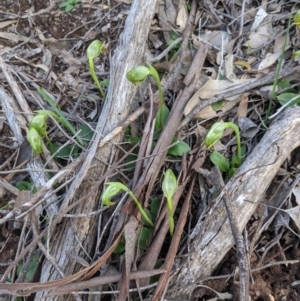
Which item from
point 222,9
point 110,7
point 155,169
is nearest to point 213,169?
point 155,169

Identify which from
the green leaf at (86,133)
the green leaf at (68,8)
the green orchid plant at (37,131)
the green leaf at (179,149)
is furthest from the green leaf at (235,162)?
the green leaf at (68,8)

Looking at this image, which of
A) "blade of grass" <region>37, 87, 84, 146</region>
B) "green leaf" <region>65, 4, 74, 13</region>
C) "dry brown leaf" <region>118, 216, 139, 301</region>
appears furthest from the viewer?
"green leaf" <region>65, 4, 74, 13</region>

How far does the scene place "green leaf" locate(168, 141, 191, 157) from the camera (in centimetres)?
139

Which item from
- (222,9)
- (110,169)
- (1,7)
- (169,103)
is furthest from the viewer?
(1,7)

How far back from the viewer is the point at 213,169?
1.35m

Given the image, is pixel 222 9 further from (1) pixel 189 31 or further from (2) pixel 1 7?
(2) pixel 1 7

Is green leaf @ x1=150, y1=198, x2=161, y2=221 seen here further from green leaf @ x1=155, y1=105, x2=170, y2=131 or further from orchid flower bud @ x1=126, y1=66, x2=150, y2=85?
orchid flower bud @ x1=126, y1=66, x2=150, y2=85

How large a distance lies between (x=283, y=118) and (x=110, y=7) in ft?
2.99

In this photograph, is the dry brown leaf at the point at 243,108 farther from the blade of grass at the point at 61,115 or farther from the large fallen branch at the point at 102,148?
the blade of grass at the point at 61,115

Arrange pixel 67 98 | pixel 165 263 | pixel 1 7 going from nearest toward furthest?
pixel 165 263, pixel 67 98, pixel 1 7

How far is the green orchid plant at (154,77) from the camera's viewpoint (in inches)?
51.6

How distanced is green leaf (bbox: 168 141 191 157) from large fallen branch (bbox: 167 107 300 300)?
0.18 meters

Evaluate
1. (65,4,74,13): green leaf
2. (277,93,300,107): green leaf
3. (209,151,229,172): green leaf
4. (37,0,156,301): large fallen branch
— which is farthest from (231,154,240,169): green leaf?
(65,4,74,13): green leaf

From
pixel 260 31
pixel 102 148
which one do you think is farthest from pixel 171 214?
pixel 260 31
